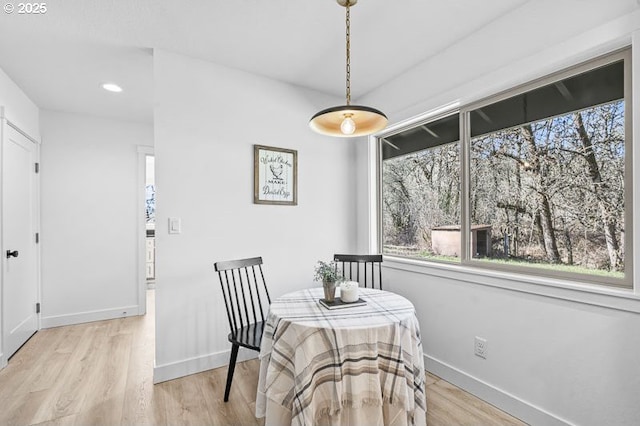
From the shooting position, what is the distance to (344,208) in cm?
332

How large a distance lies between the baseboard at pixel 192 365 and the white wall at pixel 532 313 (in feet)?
5.42

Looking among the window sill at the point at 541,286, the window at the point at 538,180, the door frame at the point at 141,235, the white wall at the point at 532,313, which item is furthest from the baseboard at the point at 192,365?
the door frame at the point at 141,235

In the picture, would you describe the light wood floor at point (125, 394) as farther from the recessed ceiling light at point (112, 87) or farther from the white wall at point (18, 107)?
the recessed ceiling light at point (112, 87)

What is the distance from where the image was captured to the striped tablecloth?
143cm

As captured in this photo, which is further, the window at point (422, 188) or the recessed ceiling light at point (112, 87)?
the recessed ceiling light at point (112, 87)

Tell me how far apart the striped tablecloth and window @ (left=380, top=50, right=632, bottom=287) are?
3.53 feet

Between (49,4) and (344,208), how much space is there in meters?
2.67

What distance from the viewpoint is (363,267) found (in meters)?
3.17

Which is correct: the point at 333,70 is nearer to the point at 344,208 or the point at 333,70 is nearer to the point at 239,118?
the point at 239,118

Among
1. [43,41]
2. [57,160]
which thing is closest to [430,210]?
[43,41]

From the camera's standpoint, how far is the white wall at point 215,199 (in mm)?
2410

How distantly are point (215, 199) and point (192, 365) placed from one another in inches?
52.8

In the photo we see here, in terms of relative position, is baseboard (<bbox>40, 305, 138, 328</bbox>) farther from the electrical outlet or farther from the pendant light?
the electrical outlet

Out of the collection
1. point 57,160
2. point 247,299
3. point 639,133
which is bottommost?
point 247,299
